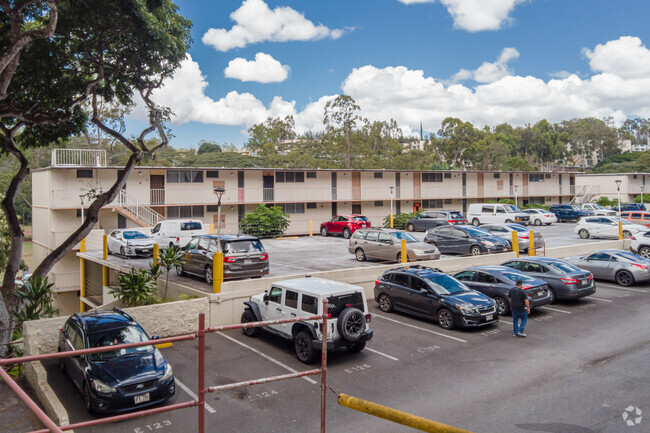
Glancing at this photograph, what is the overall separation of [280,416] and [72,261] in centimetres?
2737

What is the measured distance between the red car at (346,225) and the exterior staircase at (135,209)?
1171 centimetres

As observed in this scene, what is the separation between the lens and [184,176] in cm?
3559

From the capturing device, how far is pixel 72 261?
31.0m

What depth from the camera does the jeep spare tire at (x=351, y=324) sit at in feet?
34.9

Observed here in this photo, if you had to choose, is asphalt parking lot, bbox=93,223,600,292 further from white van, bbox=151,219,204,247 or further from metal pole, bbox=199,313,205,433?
metal pole, bbox=199,313,205,433

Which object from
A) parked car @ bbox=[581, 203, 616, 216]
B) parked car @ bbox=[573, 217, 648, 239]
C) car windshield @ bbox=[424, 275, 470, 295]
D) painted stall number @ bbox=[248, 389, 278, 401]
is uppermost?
parked car @ bbox=[581, 203, 616, 216]

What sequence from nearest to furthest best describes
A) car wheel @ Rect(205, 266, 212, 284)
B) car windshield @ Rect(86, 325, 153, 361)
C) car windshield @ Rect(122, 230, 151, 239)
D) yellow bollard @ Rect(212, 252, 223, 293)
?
car windshield @ Rect(86, 325, 153, 361)
yellow bollard @ Rect(212, 252, 223, 293)
car wheel @ Rect(205, 266, 212, 284)
car windshield @ Rect(122, 230, 151, 239)

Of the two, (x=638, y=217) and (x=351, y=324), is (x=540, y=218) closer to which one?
(x=638, y=217)

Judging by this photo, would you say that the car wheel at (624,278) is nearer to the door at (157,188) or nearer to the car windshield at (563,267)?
the car windshield at (563,267)

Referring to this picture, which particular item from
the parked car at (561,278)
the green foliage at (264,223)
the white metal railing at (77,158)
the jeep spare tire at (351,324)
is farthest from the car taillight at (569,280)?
the white metal railing at (77,158)

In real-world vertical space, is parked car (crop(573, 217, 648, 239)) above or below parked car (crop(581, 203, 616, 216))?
below

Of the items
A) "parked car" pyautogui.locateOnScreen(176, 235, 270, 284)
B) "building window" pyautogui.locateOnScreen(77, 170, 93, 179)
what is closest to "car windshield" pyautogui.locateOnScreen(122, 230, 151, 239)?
"parked car" pyautogui.locateOnScreen(176, 235, 270, 284)

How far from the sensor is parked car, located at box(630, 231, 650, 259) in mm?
25062

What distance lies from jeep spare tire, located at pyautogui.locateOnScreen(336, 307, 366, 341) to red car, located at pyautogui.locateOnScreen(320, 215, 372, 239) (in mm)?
22719
